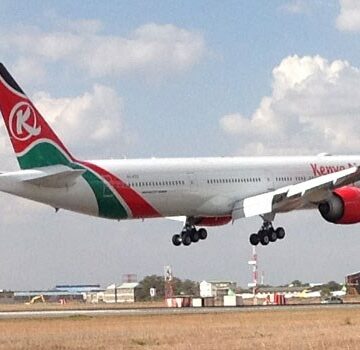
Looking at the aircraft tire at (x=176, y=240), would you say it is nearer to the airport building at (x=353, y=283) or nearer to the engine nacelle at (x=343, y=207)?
the engine nacelle at (x=343, y=207)

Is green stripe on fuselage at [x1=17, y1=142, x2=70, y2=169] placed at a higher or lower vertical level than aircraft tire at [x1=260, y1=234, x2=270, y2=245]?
higher

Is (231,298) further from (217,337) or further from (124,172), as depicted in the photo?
(217,337)

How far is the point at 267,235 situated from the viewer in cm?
8575

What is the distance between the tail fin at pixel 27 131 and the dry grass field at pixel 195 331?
1556 cm

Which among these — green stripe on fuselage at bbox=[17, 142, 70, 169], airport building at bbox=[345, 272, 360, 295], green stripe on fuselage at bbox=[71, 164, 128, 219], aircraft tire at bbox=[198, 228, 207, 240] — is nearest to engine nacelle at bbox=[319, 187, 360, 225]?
aircraft tire at bbox=[198, 228, 207, 240]

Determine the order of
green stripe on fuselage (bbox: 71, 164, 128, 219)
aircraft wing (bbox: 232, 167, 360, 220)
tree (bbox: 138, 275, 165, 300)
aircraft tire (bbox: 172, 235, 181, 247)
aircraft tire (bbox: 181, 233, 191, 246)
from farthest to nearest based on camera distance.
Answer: tree (bbox: 138, 275, 165, 300), aircraft tire (bbox: 172, 235, 181, 247), aircraft tire (bbox: 181, 233, 191, 246), aircraft wing (bbox: 232, 167, 360, 220), green stripe on fuselage (bbox: 71, 164, 128, 219)

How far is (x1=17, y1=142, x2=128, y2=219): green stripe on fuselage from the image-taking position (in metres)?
78.8

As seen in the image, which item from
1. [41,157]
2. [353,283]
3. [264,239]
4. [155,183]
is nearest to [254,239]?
[264,239]

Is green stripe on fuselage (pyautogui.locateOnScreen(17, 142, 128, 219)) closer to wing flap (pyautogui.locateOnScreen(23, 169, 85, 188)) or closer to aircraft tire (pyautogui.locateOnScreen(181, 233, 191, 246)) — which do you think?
wing flap (pyautogui.locateOnScreen(23, 169, 85, 188))

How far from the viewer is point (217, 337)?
49.3m

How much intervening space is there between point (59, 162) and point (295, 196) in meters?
16.8

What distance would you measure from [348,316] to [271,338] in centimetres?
1510

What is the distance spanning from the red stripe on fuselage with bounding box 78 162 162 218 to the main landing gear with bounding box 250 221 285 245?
25.3 ft

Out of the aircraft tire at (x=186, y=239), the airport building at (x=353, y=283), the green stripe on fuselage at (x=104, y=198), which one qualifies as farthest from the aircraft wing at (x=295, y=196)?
the airport building at (x=353, y=283)
